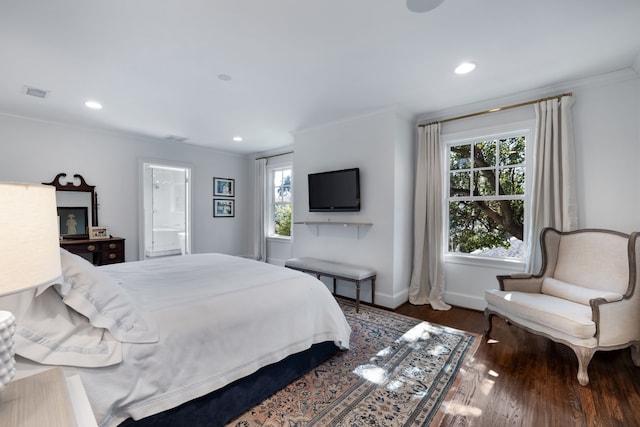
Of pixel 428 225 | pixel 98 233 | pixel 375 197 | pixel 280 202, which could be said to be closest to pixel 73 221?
pixel 98 233

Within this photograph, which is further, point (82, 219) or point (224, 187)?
point (224, 187)

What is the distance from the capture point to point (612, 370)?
7.36ft

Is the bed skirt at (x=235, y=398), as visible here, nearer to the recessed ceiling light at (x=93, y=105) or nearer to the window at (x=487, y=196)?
the window at (x=487, y=196)

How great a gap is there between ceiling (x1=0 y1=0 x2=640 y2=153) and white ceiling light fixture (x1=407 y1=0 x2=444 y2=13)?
39mm

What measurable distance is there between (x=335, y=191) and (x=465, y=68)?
212 cm

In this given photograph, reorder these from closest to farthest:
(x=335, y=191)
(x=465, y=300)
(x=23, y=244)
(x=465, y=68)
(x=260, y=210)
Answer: (x=23, y=244) < (x=465, y=68) < (x=465, y=300) < (x=335, y=191) < (x=260, y=210)

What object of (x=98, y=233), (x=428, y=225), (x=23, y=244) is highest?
(x=23, y=244)

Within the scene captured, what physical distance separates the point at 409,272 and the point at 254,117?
3017 mm

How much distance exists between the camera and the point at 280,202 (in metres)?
5.95

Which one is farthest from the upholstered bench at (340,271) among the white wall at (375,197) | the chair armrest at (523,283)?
the chair armrest at (523,283)

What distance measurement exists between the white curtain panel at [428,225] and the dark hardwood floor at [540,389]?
1076mm

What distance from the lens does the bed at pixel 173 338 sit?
49.5 inches

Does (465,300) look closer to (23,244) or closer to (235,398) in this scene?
(235,398)

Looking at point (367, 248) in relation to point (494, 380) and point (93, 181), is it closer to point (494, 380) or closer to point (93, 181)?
point (494, 380)
